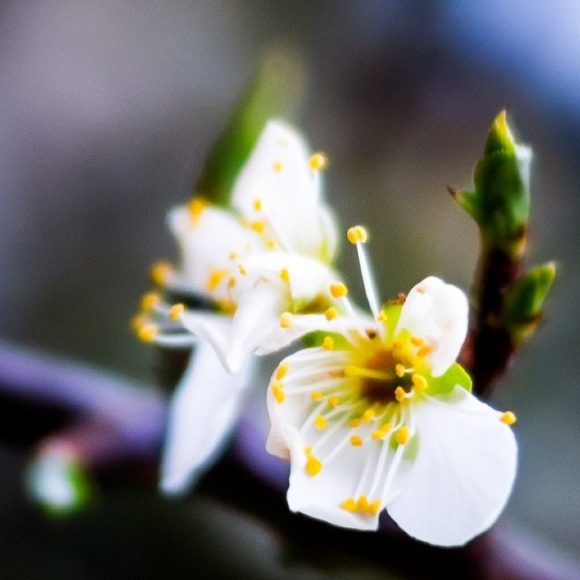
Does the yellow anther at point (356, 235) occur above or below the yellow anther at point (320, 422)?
above

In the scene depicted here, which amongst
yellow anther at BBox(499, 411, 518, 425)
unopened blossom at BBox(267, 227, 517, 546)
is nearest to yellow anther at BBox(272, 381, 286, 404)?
unopened blossom at BBox(267, 227, 517, 546)

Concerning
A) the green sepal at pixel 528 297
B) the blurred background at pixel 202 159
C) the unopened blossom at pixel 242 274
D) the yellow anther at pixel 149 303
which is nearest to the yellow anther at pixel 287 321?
the unopened blossom at pixel 242 274

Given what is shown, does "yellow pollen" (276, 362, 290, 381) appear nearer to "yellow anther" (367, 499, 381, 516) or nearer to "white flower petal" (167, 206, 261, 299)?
"yellow anther" (367, 499, 381, 516)

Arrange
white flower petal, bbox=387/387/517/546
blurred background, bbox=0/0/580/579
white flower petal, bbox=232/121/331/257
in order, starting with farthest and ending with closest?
blurred background, bbox=0/0/580/579
white flower petal, bbox=232/121/331/257
white flower petal, bbox=387/387/517/546

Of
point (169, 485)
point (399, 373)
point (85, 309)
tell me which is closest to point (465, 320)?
point (399, 373)

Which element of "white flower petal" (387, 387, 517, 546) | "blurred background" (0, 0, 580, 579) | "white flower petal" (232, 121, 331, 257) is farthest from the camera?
"blurred background" (0, 0, 580, 579)

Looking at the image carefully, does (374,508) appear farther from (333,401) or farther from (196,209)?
(196,209)

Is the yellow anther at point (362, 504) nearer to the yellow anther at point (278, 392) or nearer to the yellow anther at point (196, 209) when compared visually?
the yellow anther at point (278, 392)
